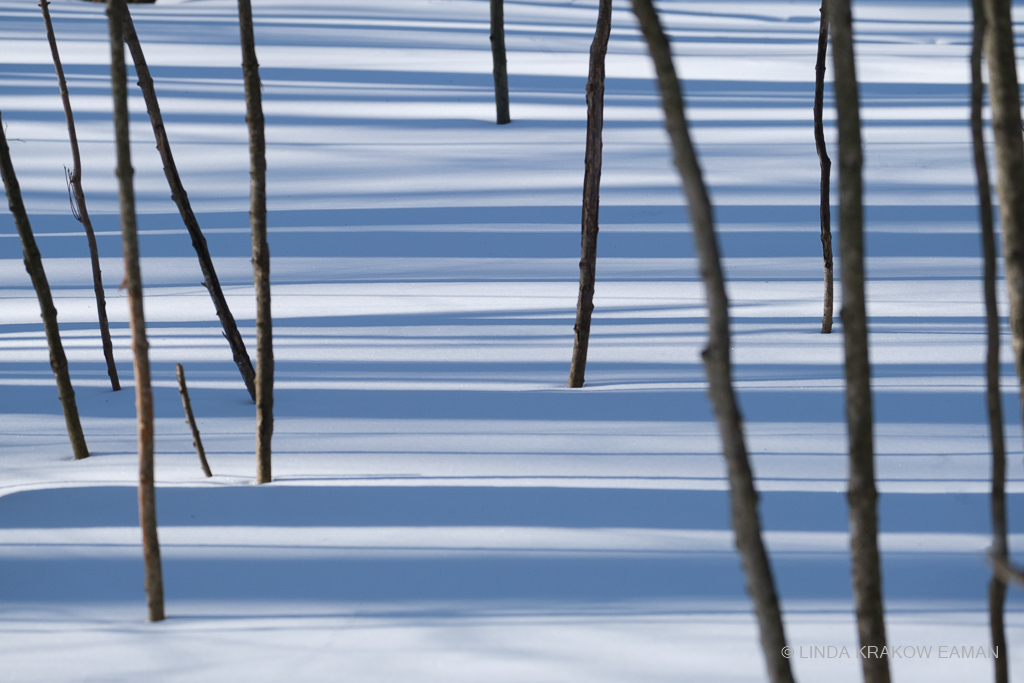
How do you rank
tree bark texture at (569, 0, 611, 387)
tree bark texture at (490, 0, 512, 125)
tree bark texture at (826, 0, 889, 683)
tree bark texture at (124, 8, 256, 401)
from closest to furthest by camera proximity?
tree bark texture at (826, 0, 889, 683)
tree bark texture at (124, 8, 256, 401)
tree bark texture at (569, 0, 611, 387)
tree bark texture at (490, 0, 512, 125)

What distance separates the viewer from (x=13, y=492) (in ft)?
11.5

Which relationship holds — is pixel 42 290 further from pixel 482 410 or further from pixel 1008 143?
pixel 1008 143

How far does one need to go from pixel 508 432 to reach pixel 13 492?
1800 mm

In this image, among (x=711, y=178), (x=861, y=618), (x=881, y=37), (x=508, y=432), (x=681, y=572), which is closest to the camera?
(x=861, y=618)

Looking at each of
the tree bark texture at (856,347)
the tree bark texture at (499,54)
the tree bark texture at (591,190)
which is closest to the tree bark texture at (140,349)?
the tree bark texture at (856,347)

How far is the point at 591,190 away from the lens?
471cm

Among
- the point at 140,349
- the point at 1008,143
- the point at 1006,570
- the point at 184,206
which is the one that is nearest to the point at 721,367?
the point at 1006,570

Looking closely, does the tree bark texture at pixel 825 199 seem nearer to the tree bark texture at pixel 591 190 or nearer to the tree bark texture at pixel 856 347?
the tree bark texture at pixel 591 190

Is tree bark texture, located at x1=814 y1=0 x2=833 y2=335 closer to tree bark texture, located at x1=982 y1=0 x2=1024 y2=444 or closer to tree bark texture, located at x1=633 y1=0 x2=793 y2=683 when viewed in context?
tree bark texture, located at x1=982 y1=0 x2=1024 y2=444

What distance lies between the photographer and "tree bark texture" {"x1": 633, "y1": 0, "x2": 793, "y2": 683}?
1.22 metres

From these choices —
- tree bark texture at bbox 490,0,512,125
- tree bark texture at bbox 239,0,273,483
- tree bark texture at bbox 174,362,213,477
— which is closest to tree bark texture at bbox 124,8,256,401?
tree bark texture at bbox 239,0,273,483

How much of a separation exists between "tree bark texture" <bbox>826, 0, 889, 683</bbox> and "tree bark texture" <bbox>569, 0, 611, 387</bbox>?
3358 millimetres

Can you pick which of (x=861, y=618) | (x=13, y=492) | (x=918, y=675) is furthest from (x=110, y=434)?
(x=861, y=618)

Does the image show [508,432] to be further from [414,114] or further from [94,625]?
[414,114]
